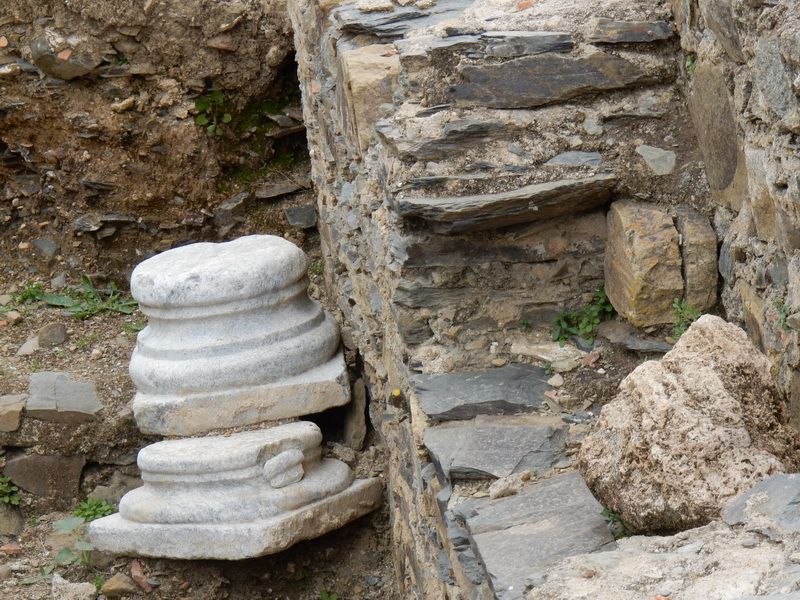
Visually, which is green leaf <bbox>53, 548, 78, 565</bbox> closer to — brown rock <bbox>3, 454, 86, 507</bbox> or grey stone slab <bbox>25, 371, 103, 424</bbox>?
brown rock <bbox>3, 454, 86, 507</bbox>

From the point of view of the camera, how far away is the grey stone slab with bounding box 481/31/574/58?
2.84 meters

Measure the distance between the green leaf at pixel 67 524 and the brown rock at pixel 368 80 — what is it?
2.43 metres

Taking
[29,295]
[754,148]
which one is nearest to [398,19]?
[754,148]

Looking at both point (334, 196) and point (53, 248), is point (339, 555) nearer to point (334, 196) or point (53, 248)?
point (334, 196)

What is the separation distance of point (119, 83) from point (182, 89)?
0.33 meters

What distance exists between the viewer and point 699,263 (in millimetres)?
2613

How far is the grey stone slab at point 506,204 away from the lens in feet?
8.71

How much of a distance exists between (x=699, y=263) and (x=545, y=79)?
25.2 inches

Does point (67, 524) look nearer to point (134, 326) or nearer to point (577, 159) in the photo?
point (134, 326)

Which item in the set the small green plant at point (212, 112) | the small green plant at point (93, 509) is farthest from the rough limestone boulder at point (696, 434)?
the small green plant at point (212, 112)

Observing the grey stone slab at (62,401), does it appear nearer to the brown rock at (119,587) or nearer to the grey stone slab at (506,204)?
the brown rock at (119,587)

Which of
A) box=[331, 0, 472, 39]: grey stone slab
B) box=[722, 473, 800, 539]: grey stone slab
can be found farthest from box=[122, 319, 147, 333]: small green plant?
box=[722, 473, 800, 539]: grey stone slab

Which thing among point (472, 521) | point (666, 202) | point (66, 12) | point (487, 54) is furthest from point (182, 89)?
point (472, 521)

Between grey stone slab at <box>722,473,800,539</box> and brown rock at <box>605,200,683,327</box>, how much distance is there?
967mm
